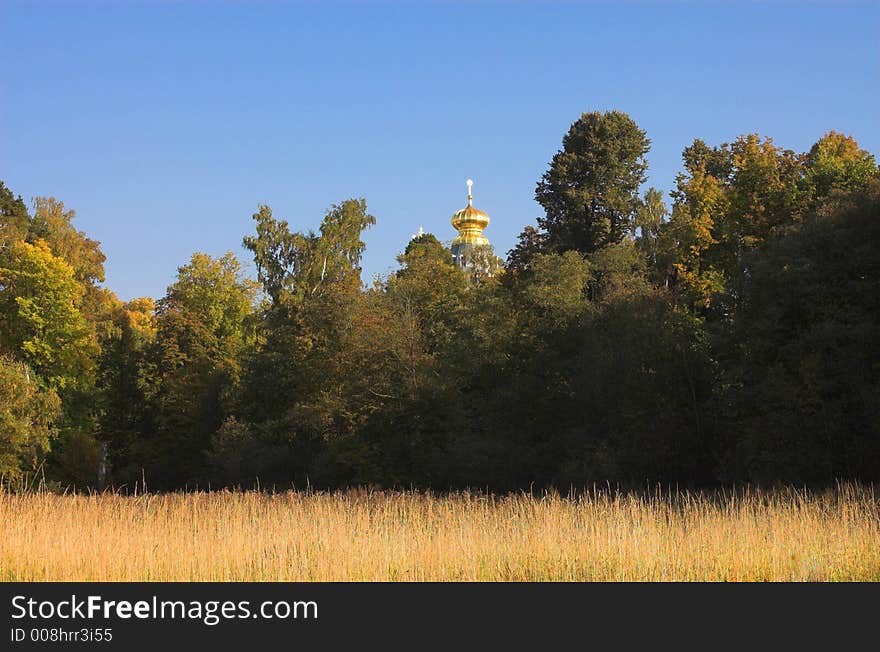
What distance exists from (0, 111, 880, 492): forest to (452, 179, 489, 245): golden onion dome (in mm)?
47649

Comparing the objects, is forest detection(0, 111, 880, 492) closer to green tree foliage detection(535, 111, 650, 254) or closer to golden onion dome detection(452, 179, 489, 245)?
green tree foliage detection(535, 111, 650, 254)

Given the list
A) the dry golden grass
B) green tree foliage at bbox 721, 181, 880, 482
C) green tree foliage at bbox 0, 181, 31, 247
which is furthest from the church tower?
the dry golden grass

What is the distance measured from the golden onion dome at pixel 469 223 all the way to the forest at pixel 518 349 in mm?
47649

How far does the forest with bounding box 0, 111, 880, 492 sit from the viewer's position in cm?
2739

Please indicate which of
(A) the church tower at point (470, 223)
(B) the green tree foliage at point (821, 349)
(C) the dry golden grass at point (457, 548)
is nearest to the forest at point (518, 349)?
(B) the green tree foliage at point (821, 349)

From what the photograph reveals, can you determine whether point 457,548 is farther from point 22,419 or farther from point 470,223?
point 470,223

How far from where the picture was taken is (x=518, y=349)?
39281 millimetres

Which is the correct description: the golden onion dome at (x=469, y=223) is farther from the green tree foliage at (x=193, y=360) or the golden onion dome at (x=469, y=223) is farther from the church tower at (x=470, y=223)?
the green tree foliage at (x=193, y=360)

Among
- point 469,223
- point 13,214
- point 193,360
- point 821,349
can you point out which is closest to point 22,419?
point 193,360

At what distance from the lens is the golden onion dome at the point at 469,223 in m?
106

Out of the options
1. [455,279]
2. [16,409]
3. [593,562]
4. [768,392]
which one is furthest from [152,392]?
[593,562]
